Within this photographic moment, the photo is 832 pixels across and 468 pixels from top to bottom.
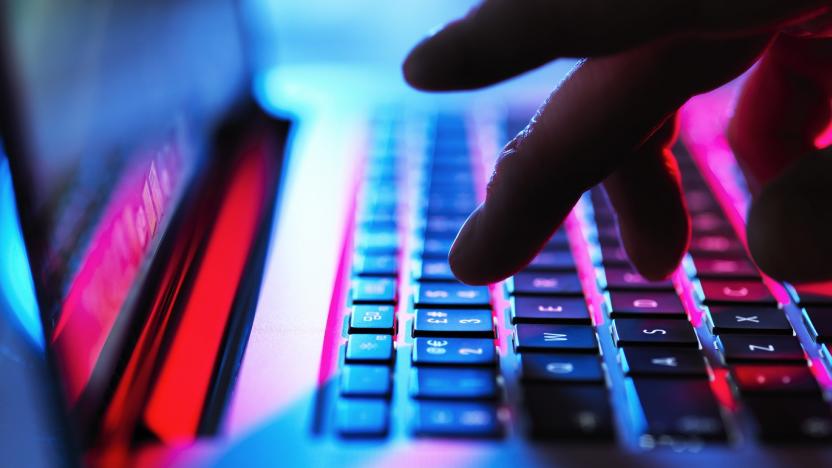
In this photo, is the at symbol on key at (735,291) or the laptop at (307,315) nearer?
the laptop at (307,315)

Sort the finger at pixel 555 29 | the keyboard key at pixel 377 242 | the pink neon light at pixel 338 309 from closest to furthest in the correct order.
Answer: the finger at pixel 555 29 → the pink neon light at pixel 338 309 → the keyboard key at pixel 377 242

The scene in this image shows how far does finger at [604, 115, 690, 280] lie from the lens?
0.40m

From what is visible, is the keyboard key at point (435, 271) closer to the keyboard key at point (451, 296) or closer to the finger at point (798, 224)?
the keyboard key at point (451, 296)

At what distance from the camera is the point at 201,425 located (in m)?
0.34

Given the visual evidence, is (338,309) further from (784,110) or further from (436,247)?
(784,110)

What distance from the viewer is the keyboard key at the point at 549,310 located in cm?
40

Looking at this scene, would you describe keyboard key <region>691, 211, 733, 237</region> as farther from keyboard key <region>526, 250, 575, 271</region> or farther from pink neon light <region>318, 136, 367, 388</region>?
pink neon light <region>318, 136, 367, 388</region>

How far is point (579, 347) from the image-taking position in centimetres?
38

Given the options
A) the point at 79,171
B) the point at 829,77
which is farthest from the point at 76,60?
the point at 829,77

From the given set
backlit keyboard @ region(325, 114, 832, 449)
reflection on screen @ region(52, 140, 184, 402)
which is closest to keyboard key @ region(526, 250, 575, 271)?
backlit keyboard @ region(325, 114, 832, 449)

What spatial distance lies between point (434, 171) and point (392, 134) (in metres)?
0.08

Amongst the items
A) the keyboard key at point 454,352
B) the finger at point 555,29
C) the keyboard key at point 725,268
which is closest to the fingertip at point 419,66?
the finger at point 555,29

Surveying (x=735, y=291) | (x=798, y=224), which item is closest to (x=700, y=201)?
(x=735, y=291)

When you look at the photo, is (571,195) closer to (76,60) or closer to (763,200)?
(763,200)
